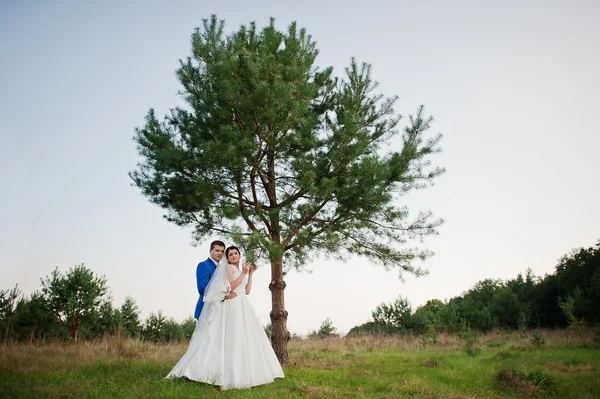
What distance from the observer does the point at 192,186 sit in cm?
902

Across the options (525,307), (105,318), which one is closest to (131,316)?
(105,318)

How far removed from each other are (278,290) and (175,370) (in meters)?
3.54

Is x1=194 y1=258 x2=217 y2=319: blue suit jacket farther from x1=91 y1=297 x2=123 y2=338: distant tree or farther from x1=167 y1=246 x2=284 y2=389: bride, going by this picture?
x1=91 y1=297 x2=123 y2=338: distant tree

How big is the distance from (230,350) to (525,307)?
27.0 m

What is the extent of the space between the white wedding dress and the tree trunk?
95.3 inches

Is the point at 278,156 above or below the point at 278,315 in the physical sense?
above

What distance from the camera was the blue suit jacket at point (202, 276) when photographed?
6.84m

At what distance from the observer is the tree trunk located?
29.8 ft

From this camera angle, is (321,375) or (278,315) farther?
(278,315)

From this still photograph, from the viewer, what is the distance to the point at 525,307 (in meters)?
27.2

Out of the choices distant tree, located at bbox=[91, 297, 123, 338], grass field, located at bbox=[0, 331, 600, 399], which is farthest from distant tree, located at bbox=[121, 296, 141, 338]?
grass field, located at bbox=[0, 331, 600, 399]

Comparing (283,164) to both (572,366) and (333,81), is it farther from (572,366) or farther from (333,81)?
(572,366)

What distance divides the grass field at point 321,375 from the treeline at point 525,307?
10550mm

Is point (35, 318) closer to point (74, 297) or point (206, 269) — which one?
point (74, 297)
